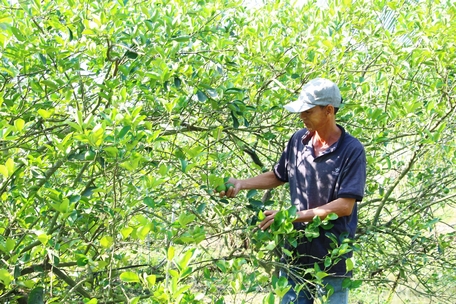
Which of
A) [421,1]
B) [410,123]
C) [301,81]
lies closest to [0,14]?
[301,81]

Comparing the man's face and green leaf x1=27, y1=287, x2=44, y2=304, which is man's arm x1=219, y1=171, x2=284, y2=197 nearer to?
the man's face

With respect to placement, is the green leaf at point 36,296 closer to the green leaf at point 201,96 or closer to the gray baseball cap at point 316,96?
the green leaf at point 201,96

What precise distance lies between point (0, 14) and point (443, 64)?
2.12 meters

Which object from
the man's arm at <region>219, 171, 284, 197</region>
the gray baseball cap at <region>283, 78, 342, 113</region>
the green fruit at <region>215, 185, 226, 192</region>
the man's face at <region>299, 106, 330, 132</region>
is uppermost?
the gray baseball cap at <region>283, 78, 342, 113</region>

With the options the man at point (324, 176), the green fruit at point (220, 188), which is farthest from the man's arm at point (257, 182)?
the green fruit at point (220, 188)

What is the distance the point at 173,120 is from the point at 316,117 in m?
0.63

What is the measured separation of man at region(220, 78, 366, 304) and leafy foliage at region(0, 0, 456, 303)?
0.56ft

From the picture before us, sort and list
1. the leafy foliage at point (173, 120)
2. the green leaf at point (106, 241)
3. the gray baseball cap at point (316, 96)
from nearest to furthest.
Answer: the green leaf at point (106, 241), the leafy foliage at point (173, 120), the gray baseball cap at point (316, 96)

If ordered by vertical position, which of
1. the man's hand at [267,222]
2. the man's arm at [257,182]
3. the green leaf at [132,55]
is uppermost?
the green leaf at [132,55]

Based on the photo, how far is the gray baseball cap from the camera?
2434 mm

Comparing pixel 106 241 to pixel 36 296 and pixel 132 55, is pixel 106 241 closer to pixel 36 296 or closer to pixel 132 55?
pixel 36 296

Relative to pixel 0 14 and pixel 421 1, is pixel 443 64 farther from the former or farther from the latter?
pixel 0 14

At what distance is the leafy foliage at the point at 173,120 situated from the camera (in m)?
2.02

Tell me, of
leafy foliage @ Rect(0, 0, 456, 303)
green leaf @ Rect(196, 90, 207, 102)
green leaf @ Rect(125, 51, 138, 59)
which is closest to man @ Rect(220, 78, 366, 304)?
leafy foliage @ Rect(0, 0, 456, 303)
